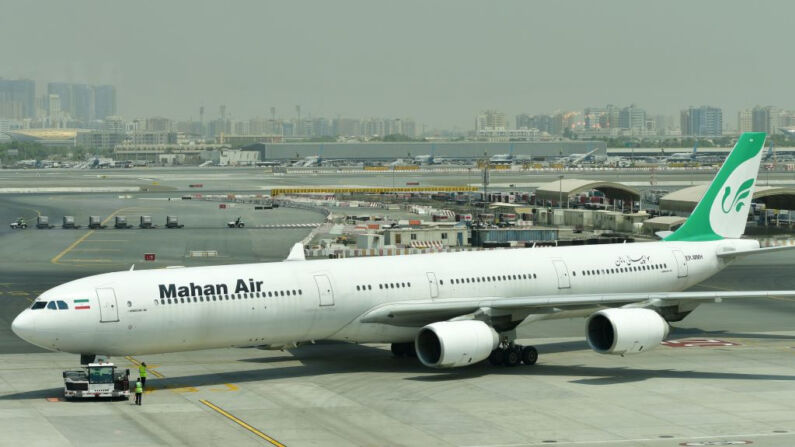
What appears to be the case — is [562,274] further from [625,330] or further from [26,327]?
[26,327]

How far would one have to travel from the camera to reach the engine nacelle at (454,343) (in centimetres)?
4353

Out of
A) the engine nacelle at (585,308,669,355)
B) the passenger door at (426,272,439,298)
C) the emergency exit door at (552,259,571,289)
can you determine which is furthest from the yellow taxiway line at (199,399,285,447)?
the emergency exit door at (552,259,571,289)

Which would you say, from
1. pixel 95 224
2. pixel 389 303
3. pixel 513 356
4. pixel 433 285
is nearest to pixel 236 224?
pixel 95 224

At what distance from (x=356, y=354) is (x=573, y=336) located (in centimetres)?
1185

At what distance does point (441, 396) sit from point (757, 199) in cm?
8654

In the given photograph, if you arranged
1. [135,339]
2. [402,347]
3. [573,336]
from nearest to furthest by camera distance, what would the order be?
[135,339], [402,347], [573,336]

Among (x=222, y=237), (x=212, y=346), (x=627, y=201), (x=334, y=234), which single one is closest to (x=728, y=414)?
(x=212, y=346)

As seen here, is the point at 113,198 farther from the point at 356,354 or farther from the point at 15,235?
the point at 356,354

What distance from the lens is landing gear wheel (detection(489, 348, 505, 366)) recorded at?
46.9 meters

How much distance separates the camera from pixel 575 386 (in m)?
42.9

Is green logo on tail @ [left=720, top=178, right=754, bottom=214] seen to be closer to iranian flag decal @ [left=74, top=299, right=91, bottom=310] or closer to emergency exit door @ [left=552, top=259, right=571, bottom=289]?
emergency exit door @ [left=552, top=259, right=571, bottom=289]

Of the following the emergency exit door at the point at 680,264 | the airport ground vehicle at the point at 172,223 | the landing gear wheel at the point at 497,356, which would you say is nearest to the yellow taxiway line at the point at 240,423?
the landing gear wheel at the point at 497,356

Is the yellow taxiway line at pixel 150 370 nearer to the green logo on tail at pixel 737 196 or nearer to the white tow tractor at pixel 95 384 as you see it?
the white tow tractor at pixel 95 384

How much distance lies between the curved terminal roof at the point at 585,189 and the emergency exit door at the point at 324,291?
330 ft
